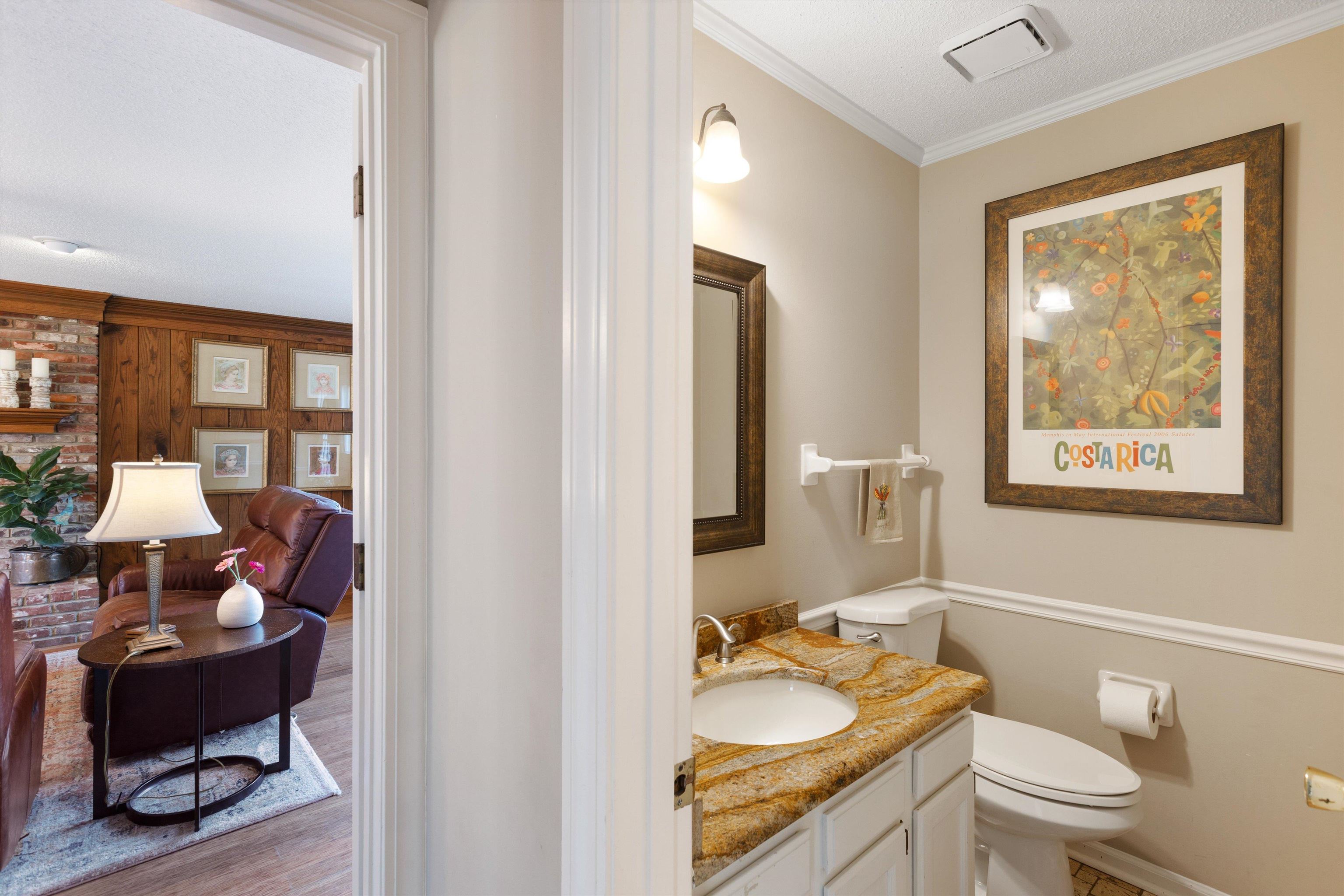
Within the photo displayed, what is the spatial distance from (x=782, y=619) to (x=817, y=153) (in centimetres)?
140

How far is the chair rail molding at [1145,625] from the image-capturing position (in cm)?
163

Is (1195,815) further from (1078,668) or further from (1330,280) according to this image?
(1330,280)

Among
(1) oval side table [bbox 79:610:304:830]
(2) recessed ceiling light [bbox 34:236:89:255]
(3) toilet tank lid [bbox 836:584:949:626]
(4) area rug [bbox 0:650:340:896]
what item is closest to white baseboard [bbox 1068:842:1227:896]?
(3) toilet tank lid [bbox 836:584:949:626]

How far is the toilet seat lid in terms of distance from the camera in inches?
59.2

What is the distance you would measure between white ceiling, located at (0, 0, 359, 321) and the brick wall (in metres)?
0.52

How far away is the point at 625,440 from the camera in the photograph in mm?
658

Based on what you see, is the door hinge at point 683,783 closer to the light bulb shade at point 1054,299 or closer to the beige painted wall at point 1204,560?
the beige painted wall at point 1204,560

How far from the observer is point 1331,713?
160cm

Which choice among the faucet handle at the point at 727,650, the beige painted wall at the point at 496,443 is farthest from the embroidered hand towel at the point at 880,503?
the beige painted wall at the point at 496,443

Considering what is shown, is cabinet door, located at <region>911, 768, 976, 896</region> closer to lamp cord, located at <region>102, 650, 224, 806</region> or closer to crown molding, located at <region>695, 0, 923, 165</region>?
crown molding, located at <region>695, 0, 923, 165</region>

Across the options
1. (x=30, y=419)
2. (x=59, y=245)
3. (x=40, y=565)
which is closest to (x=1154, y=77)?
(x=59, y=245)

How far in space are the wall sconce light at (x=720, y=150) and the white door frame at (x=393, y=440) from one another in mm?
678

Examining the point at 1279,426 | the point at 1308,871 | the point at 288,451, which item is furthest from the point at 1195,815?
the point at 288,451

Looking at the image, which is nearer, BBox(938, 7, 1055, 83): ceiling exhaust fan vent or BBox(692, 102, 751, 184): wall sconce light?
BBox(692, 102, 751, 184): wall sconce light
